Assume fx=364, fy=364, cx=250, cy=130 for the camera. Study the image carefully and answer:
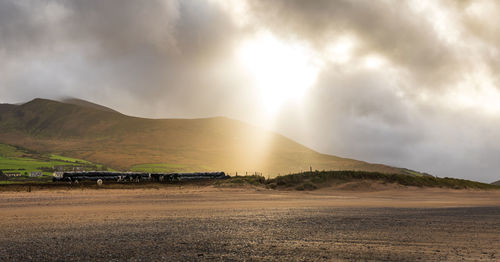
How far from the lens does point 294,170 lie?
477ft

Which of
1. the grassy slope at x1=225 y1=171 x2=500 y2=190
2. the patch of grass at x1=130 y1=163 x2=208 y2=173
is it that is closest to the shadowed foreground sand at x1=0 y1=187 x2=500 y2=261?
the grassy slope at x1=225 y1=171 x2=500 y2=190

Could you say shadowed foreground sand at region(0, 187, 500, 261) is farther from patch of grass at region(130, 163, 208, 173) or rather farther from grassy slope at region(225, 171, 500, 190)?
patch of grass at region(130, 163, 208, 173)

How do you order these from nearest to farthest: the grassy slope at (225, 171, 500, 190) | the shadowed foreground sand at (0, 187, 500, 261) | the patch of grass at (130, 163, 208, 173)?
the shadowed foreground sand at (0, 187, 500, 261)
the grassy slope at (225, 171, 500, 190)
the patch of grass at (130, 163, 208, 173)

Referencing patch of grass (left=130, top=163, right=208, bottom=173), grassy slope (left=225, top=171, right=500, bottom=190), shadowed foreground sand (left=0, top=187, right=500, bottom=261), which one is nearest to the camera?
shadowed foreground sand (left=0, top=187, right=500, bottom=261)

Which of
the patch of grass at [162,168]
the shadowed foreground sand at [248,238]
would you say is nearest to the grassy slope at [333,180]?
the shadowed foreground sand at [248,238]

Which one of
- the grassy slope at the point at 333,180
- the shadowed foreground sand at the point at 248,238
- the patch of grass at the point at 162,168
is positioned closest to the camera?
the shadowed foreground sand at the point at 248,238

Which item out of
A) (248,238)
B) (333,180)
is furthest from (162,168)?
(248,238)

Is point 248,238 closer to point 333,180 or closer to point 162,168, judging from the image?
point 333,180

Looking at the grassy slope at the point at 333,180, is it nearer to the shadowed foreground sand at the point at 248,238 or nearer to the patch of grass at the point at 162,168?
the shadowed foreground sand at the point at 248,238

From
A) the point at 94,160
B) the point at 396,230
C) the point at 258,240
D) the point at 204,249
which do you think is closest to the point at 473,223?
the point at 396,230

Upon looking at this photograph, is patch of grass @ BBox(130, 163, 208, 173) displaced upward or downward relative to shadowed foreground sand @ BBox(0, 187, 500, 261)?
upward

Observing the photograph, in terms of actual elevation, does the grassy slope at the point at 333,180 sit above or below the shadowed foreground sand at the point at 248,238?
above

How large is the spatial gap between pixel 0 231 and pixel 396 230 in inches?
544

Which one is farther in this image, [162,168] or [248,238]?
[162,168]
